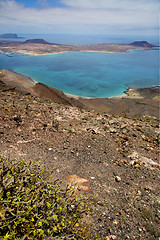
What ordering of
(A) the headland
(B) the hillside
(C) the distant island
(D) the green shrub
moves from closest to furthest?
(D) the green shrub < (B) the hillside < (A) the headland < (C) the distant island

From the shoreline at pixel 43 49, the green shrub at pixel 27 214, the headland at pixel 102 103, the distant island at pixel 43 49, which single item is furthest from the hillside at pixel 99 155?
the distant island at pixel 43 49

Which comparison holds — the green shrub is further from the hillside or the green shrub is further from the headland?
the headland

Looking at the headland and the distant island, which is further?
the distant island

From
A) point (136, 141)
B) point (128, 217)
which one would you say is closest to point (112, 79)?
point (136, 141)

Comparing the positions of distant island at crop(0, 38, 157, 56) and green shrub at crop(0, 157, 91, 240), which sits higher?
distant island at crop(0, 38, 157, 56)

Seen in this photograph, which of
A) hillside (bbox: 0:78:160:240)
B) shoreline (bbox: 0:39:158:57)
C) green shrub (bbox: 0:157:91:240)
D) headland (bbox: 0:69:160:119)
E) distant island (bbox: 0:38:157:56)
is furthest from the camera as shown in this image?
distant island (bbox: 0:38:157:56)

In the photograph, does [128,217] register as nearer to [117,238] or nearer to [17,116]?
[117,238]

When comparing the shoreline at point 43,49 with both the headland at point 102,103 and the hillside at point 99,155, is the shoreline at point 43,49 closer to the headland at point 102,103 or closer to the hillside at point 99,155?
the headland at point 102,103

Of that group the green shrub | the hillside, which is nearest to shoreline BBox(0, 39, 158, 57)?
the hillside

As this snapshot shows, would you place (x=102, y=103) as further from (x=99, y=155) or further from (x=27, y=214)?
Result: (x=27, y=214)
